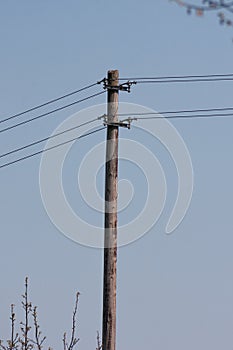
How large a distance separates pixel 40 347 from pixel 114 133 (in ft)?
9.39

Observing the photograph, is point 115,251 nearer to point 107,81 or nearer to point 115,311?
point 115,311

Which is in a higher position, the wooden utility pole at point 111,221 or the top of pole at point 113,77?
the top of pole at point 113,77

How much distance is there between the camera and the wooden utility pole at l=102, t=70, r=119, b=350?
36.2 ft

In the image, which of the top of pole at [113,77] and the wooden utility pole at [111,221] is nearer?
the wooden utility pole at [111,221]

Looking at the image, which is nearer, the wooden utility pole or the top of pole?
the wooden utility pole

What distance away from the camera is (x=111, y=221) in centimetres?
1126

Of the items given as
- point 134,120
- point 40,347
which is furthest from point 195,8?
point 134,120

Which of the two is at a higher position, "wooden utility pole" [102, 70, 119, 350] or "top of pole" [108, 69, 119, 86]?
"top of pole" [108, 69, 119, 86]

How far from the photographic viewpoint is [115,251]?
11188 millimetres

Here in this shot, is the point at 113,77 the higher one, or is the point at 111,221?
the point at 113,77

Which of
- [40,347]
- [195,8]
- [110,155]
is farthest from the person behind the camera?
[110,155]

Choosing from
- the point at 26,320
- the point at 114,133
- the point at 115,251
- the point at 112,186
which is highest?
the point at 114,133

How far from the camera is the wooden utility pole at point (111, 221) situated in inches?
434

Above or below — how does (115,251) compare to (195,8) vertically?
above
